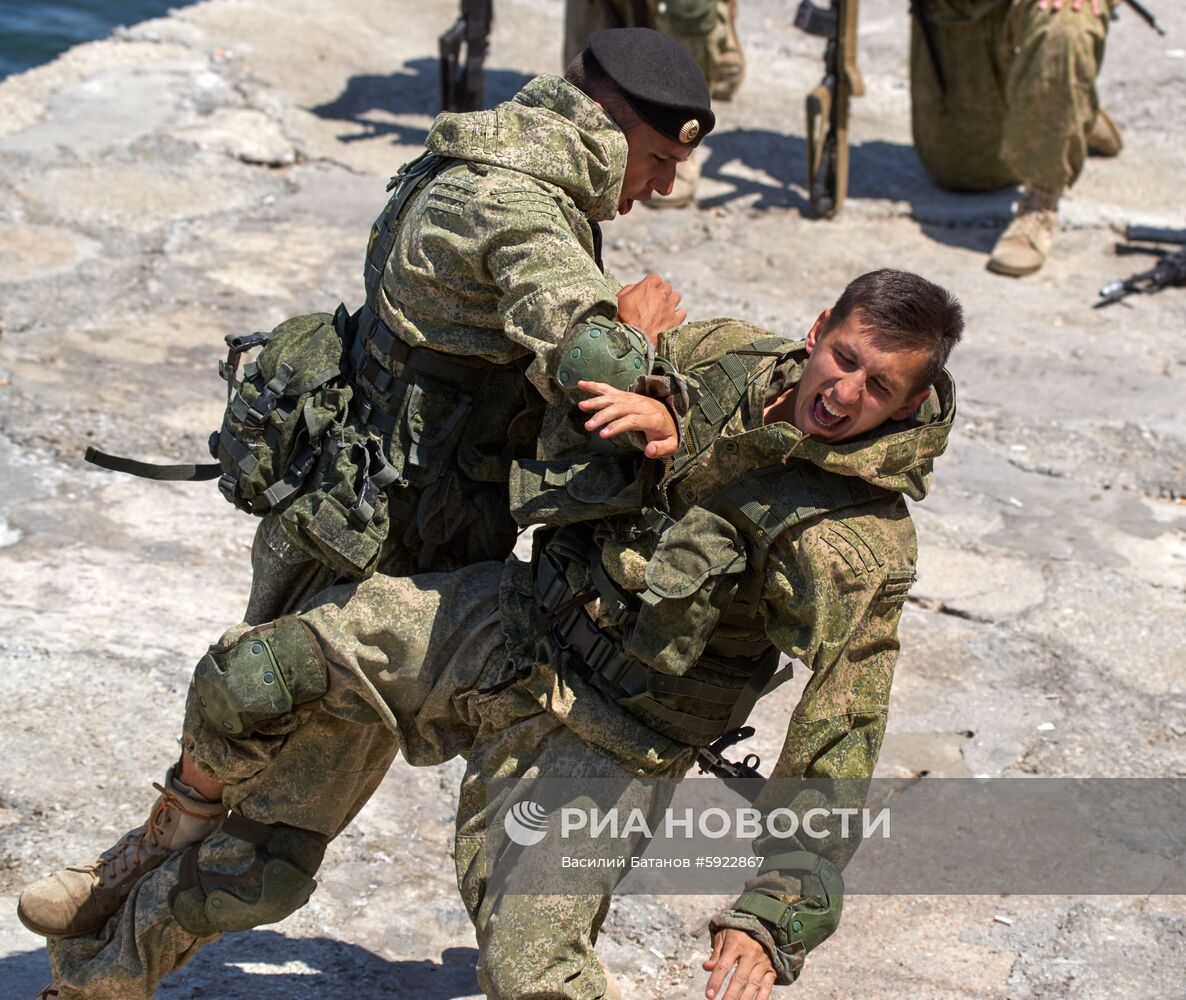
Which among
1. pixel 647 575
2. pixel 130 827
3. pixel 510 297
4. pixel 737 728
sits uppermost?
pixel 510 297

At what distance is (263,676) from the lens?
2598 mm

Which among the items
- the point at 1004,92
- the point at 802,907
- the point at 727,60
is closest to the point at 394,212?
the point at 802,907

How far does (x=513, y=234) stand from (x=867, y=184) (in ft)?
20.7

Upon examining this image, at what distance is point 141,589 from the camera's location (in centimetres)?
433

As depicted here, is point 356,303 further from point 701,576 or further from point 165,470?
point 701,576

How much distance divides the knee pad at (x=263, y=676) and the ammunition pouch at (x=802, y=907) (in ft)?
2.57

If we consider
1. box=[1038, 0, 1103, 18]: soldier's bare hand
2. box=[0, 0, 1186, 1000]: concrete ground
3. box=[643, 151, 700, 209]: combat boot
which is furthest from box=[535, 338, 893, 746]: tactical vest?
box=[1038, 0, 1103, 18]: soldier's bare hand

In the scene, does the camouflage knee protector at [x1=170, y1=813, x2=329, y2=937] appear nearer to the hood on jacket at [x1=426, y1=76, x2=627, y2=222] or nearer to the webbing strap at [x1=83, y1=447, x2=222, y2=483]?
the webbing strap at [x1=83, y1=447, x2=222, y2=483]

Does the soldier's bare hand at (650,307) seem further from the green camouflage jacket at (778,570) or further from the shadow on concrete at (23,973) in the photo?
the shadow on concrete at (23,973)

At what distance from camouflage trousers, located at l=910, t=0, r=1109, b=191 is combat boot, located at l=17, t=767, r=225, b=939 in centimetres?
562

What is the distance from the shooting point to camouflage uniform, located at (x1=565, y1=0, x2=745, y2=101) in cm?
772

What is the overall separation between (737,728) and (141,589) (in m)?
2.20

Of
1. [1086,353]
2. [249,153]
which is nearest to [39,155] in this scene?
[249,153]

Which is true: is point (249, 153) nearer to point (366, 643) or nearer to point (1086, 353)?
point (1086, 353)
